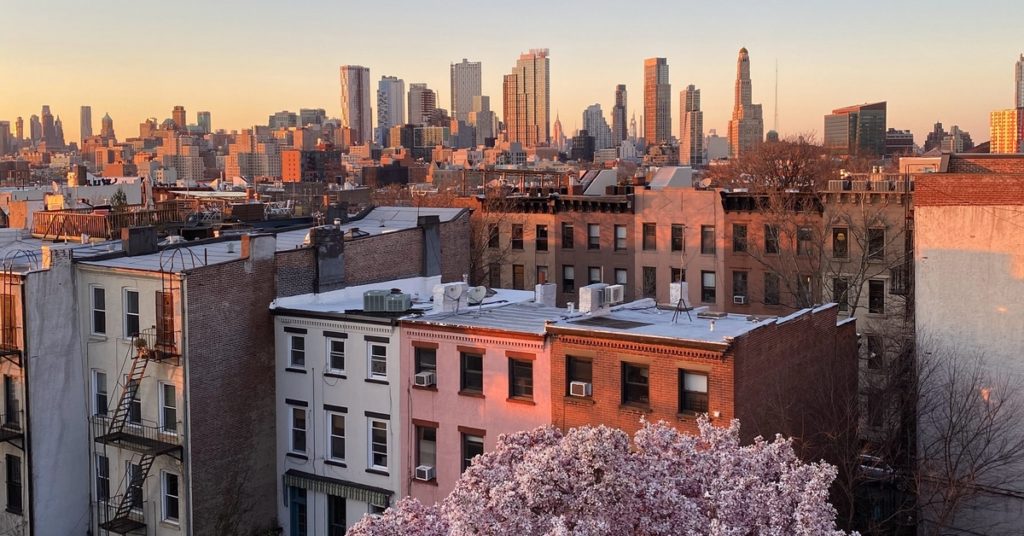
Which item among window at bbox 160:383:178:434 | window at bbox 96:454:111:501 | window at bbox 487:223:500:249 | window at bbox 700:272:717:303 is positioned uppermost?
window at bbox 487:223:500:249

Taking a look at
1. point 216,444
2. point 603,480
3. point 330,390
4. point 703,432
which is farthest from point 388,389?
point 603,480

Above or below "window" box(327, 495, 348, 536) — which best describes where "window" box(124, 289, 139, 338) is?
above

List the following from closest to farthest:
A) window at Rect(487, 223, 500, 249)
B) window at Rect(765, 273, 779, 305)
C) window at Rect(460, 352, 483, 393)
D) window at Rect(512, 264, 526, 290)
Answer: window at Rect(460, 352, 483, 393), window at Rect(765, 273, 779, 305), window at Rect(512, 264, 526, 290), window at Rect(487, 223, 500, 249)

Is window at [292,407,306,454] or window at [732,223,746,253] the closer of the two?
window at [292,407,306,454]

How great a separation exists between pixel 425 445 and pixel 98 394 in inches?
447

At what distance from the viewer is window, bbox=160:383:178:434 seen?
3431 cm

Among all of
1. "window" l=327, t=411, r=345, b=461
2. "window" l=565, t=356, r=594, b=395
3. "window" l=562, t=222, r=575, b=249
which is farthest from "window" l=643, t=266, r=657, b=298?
"window" l=565, t=356, r=594, b=395

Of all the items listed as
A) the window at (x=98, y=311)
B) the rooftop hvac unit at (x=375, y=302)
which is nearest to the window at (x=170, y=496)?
the window at (x=98, y=311)

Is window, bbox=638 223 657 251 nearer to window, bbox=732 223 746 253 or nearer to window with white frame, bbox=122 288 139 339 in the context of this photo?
window, bbox=732 223 746 253

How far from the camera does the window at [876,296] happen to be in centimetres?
5525

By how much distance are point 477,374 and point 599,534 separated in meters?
15.3

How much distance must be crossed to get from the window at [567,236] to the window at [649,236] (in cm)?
530

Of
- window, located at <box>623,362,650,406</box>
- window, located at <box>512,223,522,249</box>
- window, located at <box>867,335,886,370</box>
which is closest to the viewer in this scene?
window, located at <box>623,362,650,406</box>

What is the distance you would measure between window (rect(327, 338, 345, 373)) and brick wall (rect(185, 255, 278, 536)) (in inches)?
96.5
